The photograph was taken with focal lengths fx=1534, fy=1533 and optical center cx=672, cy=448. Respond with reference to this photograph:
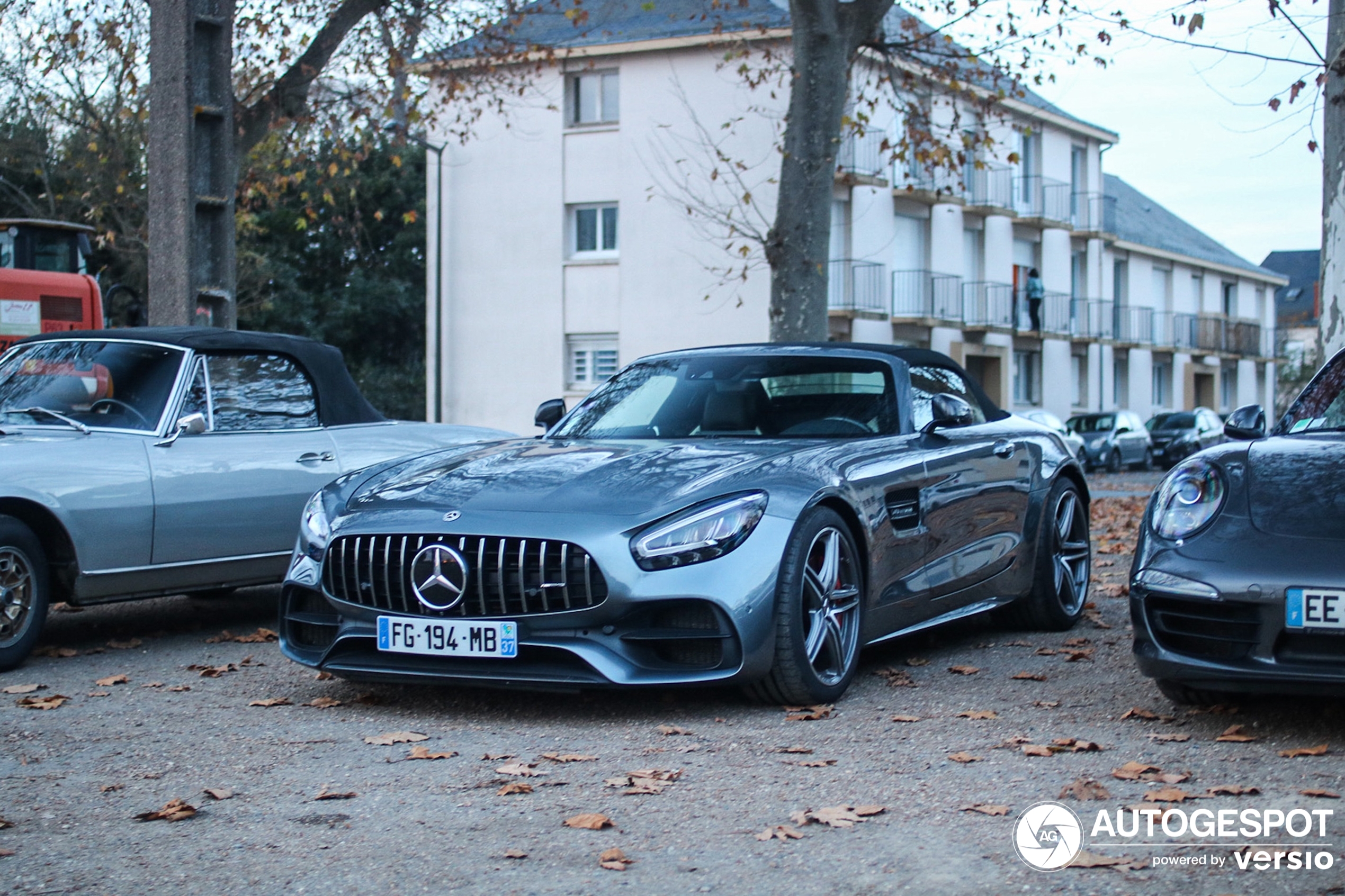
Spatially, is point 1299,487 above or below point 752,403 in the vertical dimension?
below

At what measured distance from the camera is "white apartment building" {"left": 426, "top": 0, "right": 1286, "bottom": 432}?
33.3 m

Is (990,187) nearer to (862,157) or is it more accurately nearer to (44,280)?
(862,157)

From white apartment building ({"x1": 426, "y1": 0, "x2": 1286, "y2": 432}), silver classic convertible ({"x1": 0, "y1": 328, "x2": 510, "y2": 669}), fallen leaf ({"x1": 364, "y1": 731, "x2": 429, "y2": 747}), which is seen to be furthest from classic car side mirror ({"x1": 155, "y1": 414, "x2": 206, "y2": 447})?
white apartment building ({"x1": 426, "y1": 0, "x2": 1286, "y2": 432})

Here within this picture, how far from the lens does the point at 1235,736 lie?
4984 millimetres

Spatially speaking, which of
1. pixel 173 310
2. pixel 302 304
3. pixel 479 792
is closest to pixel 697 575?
pixel 479 792

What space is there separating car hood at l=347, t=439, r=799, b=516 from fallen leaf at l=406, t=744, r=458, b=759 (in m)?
0.90

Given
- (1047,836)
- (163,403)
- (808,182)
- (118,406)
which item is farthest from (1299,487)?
(808,182)

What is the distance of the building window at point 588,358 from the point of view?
34.7m

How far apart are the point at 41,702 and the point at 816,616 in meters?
2.98

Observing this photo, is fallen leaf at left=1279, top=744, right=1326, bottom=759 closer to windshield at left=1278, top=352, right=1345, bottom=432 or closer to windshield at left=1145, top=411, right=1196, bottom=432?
windshield at left=1278, top=352, right=1345, bottom=432

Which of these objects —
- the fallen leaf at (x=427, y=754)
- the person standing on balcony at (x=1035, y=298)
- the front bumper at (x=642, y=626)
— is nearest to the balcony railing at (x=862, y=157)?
the person standing on balcony at (x=1035, y=298)

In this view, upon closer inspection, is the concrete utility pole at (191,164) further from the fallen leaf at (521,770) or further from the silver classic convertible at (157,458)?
the fallen leaf at (521,770)

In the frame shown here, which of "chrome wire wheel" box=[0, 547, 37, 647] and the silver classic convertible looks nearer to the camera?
"chrome wire wheel" box=[0, 547, 37, 647]

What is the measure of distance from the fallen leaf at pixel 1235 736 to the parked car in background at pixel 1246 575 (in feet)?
0.50
